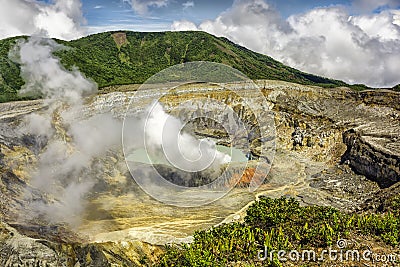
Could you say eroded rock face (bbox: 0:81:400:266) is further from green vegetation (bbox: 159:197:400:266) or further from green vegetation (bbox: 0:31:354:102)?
green vegetation (bbox: 0:31:354:102)

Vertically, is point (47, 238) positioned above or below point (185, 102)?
below

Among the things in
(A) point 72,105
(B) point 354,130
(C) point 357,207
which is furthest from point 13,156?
(B) point 354,130

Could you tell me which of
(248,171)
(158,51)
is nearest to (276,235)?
(248,171)

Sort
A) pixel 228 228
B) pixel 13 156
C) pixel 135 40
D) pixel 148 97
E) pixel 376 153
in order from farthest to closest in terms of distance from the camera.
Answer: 1. pixel 135 40
2. pixel 148 97
3. pixel 376 153
4. pixel 13 156
5. pixel 228 228

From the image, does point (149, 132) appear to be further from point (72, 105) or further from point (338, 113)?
point (338, 113)

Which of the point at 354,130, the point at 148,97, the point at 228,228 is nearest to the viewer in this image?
the point at 228,228

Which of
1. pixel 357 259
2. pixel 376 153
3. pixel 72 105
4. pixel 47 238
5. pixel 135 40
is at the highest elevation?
pixel 135 40

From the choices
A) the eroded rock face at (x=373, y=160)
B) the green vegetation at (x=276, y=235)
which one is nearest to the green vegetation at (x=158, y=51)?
the eroded rock face at (x=373, y=160)

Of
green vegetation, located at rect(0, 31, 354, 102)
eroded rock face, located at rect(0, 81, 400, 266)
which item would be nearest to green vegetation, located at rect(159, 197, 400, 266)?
eroded rock face, located at rect(0, 81, 400, 266)
